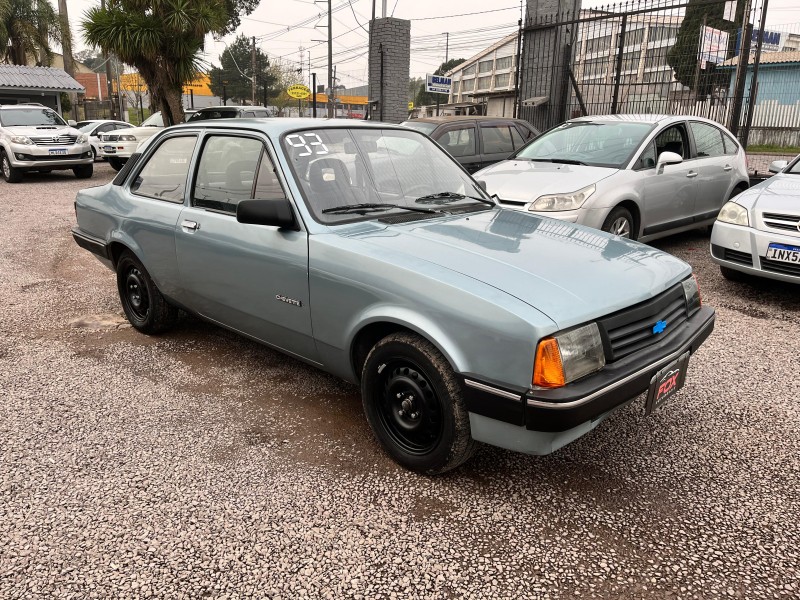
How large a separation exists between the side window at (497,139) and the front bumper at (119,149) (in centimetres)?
1098

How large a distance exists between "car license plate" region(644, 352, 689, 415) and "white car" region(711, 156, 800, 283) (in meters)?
2.94

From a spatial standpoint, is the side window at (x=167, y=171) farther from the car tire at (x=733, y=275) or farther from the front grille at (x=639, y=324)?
the car tire at (x=733, y=275)

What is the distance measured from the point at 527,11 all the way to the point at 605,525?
11.7 metres

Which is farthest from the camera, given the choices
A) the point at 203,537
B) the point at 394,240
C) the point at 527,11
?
the point at 527,11

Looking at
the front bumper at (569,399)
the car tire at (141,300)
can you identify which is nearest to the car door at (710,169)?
the front bumper at (569,399)

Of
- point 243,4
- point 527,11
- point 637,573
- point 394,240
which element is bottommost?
point 637,573

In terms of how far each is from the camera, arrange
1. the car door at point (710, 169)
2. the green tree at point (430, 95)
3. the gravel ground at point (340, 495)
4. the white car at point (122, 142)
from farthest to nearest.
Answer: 1. the green tree at point (430, 95)
2. the white car at point (122, 142)
3. the car door at point (710, 169)
4. the gravel ground at point (340, 495)

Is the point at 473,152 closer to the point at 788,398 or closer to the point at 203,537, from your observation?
the point at 788,398

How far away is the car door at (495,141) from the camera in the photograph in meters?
9.21

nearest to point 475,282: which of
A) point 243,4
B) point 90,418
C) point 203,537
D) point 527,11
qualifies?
point 203,537

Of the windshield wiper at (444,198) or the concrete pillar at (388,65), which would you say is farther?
the concrete pillar at (388,65)

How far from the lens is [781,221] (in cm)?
516

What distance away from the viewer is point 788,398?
12.0 feet

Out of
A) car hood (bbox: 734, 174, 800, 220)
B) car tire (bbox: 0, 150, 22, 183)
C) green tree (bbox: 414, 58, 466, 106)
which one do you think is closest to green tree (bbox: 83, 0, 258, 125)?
car tire (bbox: 0, 150, 22, 183)
